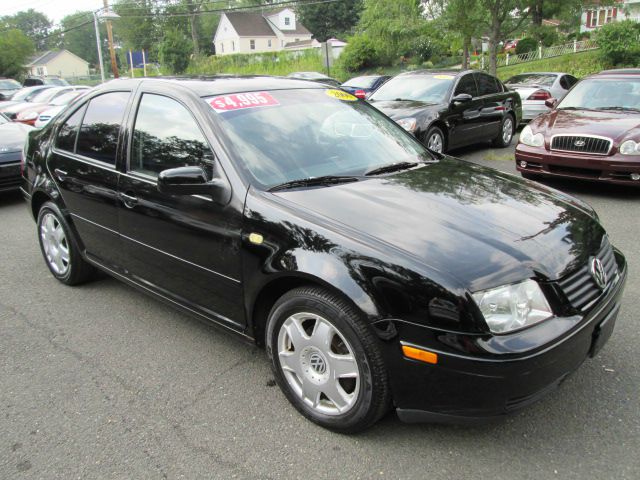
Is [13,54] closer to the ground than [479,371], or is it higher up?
higher up

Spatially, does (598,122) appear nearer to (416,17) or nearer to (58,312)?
(58,312)

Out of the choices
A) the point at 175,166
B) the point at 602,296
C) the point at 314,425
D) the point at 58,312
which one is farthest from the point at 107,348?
the point at 602,296

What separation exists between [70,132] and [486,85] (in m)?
8.31

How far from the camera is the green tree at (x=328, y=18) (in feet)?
263

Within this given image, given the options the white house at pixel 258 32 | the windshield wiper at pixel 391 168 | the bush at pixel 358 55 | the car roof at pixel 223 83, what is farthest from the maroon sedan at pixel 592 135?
the white house at pixel 258 32

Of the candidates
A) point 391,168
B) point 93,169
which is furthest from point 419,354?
point 93,169

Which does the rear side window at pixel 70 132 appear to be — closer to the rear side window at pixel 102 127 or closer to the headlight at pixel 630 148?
the rear side window at pixel 102 127

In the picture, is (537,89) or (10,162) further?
(537,89)

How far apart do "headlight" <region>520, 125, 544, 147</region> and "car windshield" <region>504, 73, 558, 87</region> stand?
24.9 ft

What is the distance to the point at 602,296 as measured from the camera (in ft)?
8.23

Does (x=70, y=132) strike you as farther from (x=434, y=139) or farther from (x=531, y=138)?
(x=434, y=139)

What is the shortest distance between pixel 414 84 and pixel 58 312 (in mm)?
7633

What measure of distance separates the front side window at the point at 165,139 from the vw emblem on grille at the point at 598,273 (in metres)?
2.01

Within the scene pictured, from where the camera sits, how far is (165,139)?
329 cm
